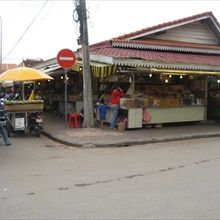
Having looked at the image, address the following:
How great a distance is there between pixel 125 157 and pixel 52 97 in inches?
634

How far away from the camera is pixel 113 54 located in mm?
16828

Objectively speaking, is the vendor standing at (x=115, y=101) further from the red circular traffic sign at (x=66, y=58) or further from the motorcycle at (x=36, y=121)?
the motorcycle at (x=36, y=121)

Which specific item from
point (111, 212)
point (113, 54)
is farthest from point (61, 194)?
point (113, 54)

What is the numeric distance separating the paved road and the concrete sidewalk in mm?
607

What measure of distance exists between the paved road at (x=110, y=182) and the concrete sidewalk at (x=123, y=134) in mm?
607

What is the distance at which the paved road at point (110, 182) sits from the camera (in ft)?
21.4

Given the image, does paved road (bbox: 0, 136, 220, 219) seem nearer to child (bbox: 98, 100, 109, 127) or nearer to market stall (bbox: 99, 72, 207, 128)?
market stall (bbox: 99, 72, 207, 128)

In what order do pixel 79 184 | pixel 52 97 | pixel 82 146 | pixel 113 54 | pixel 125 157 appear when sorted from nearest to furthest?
pixel 79 184
pixel 125 157
pixel 82 146
pixel 113 54
pixel 52 97

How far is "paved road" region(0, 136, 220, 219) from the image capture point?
6.54 metres

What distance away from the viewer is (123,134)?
15.9m

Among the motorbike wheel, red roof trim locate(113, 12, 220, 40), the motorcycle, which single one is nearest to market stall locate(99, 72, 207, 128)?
red roof trim locate(113, 12, 220, 40)

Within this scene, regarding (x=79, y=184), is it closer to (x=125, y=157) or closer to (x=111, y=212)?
(x=111, y=212)

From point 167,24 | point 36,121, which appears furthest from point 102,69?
point 167,24

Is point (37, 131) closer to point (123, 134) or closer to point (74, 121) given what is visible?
point (74, 121)
